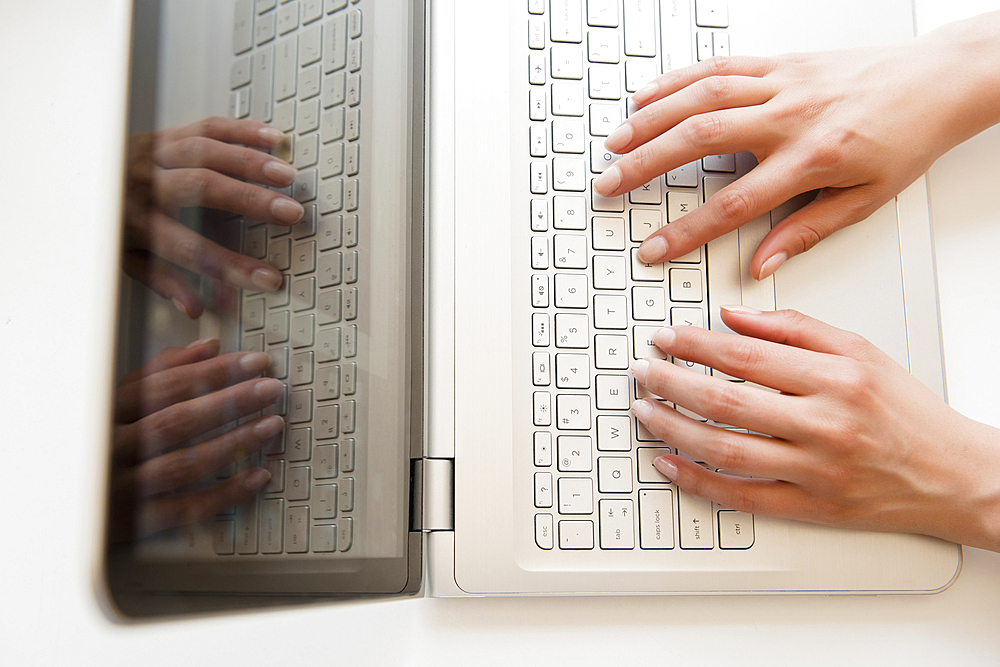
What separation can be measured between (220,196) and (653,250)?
1.23 feet

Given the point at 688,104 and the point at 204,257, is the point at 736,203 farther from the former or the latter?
the point at 204,257

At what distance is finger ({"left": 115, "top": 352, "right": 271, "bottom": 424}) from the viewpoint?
157mm

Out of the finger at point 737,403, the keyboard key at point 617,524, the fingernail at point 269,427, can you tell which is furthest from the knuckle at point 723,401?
the fingernail at point 269,427

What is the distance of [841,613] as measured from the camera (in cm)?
53

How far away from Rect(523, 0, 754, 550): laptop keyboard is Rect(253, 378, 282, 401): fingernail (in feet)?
0.85

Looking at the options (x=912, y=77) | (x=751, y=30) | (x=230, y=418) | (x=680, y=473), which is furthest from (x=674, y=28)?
(x=230, y=418)

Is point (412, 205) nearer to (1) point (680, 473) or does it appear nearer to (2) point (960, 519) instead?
(1) point (680, 473)

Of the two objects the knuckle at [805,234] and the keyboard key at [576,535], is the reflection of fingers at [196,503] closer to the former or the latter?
the keyboard key at [576,535]

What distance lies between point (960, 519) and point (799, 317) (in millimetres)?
208

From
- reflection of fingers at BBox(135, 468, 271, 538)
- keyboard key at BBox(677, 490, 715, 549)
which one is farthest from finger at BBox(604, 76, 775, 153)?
reflection of fingers at BBox(135, 468, 271, 538)

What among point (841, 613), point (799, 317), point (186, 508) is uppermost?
point (799, 317)

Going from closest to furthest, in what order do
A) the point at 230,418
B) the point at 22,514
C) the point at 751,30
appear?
the point at 22,514, the point at 230,418, the point at 751,30

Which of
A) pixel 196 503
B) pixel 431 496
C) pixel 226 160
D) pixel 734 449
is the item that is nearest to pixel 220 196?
pixel 226 160

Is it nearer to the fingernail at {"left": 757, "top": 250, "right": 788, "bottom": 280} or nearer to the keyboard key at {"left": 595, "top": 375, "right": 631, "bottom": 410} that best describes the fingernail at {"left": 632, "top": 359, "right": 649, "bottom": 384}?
the keyboard key at {"left": 595, "top": 375, "right": 631, "bottom": 410}
